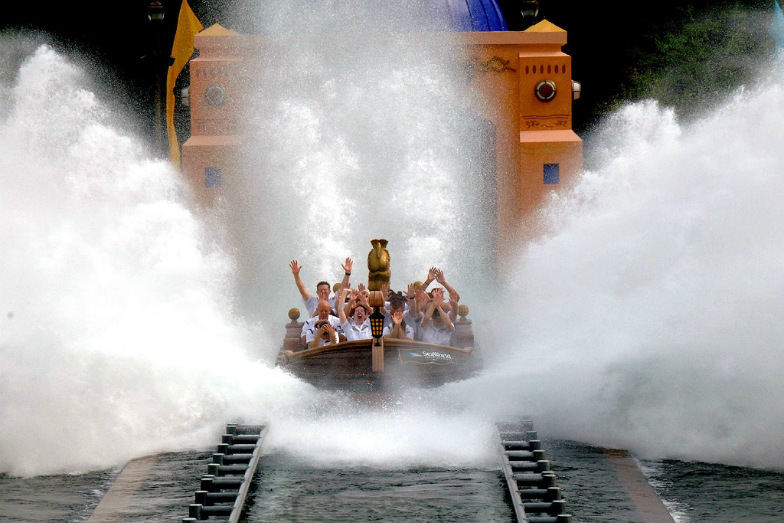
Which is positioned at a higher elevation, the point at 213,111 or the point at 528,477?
the point at 213,111

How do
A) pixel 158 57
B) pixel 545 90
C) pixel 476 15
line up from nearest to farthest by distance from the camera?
pixel 158 57 → pixel 545 90 → pixel 476 15

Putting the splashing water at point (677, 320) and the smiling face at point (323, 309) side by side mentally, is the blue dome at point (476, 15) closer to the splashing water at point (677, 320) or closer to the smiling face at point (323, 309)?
A: the splashing water at point (677, 320)

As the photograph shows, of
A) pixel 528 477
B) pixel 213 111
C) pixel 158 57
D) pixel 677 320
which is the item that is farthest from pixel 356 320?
pixel 213 111

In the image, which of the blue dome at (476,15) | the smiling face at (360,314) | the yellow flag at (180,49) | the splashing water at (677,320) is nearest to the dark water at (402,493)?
the splashing water at (677,320)

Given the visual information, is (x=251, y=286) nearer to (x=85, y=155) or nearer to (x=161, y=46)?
(x=85, y=155)

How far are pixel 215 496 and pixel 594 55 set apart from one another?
2211cm

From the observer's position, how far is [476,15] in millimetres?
32094

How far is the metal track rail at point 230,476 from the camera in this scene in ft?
46.1

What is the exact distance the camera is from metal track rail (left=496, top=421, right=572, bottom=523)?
14.0 meters

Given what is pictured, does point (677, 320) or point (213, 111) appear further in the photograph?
point (213, 111)

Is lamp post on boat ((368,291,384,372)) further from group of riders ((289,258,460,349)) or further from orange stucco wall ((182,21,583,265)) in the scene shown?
orange stucco wall ((182,21,583,265))

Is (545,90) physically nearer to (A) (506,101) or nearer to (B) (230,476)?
(A) (506,101)

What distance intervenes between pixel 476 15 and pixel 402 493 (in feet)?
60.1

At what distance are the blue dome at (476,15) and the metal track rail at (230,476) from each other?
50.8 feet
